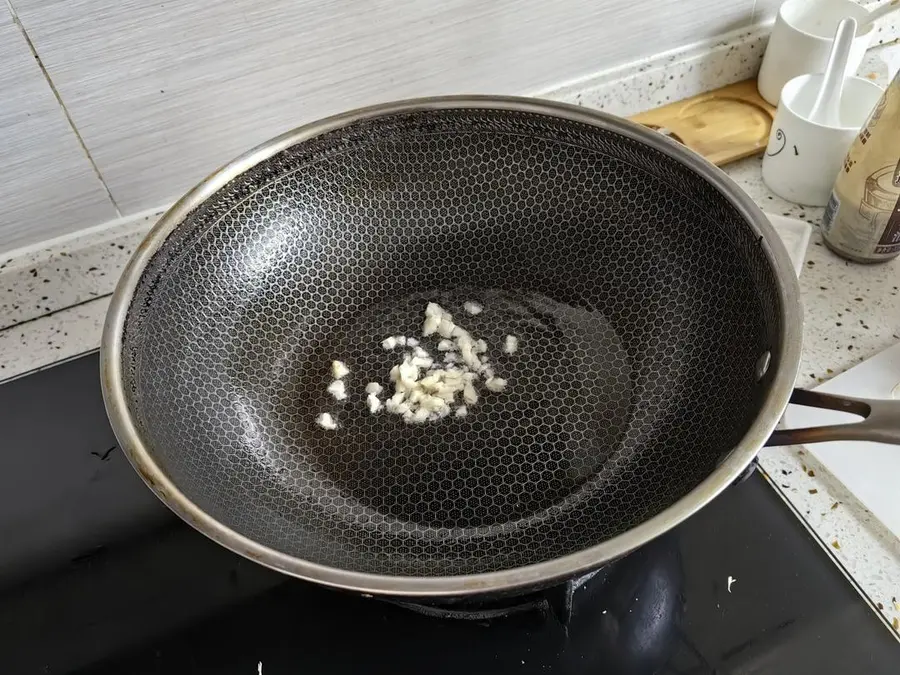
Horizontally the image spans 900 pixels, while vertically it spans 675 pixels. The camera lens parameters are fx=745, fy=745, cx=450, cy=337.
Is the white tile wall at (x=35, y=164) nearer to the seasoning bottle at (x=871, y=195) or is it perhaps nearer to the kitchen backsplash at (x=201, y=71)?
the kitchen backsplash at (x=201, y=71)

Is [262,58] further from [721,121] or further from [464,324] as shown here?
[721,121]

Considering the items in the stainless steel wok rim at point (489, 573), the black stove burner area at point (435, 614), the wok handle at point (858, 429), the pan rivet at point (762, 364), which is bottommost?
A: the black stove burner area at point (435, 614)

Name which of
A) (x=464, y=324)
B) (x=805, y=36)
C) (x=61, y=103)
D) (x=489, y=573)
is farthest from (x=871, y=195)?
(x=61, y=103)

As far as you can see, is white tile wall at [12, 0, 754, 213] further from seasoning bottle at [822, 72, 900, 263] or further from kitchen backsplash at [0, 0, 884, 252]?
seasoning bottle at [822, 72, 900, 263]

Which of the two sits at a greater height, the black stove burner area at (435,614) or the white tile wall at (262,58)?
the white tile wall at (262,58)

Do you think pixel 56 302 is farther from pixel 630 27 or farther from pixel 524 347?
pixel 630 27

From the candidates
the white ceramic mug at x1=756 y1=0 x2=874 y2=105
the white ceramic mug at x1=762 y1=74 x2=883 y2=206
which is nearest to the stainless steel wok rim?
the white ceramic mug at x1=762 y1=74 x2=883 y2=206

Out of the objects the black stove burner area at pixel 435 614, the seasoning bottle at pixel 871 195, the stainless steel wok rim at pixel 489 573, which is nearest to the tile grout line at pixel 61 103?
the stainless steel wok rim at pixel 489 573
